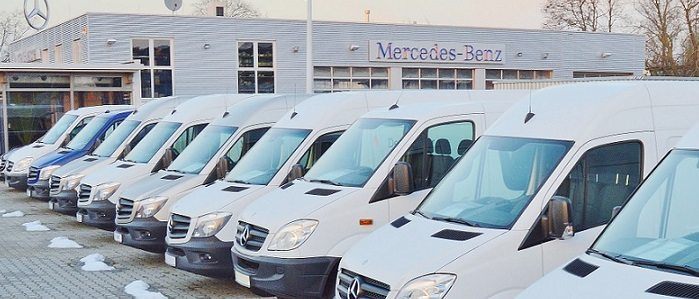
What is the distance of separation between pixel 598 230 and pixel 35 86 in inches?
920

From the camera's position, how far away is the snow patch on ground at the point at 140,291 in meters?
9.99

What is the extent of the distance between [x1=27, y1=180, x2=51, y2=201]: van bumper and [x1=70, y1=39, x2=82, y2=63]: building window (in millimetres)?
16741

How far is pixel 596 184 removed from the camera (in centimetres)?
666

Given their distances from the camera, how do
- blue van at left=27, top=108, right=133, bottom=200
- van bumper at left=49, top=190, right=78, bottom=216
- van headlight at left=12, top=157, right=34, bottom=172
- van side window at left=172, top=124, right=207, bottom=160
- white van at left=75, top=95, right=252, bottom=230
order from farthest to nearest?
van headlight at left=12, top=157, right=34, bottom=172 < blue van at left=27, top=108, right=133, bottom=200 < van bumper at left=49, top=190, right=78, bottom=216 < van side window at left=172, top=124, right=207, bottom=160 < white van at left=75, top=95, right=252, bottom=230

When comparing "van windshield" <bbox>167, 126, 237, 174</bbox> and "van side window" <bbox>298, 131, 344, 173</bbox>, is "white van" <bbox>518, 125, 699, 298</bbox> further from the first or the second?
"van windshield" <bbox>167, 126, 237, 174</bbox>

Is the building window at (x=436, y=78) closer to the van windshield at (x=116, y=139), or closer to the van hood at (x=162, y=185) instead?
the van windshield at (x=116, y=139)

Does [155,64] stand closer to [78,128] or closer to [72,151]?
[78,128]

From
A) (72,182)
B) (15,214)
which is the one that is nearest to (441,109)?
(72,182)

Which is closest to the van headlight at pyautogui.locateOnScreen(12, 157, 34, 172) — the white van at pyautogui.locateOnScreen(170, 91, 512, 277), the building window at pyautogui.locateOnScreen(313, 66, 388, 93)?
the white van at pyautogui.locateOnScreen(170, 91, 512, 277)

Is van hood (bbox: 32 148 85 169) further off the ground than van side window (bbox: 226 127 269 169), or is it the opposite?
van side window (bbox: 226 127 269 169)

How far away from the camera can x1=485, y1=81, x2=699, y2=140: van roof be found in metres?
6.72

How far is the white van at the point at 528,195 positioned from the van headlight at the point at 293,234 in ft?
4.48

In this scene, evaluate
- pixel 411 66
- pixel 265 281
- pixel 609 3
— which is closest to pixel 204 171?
pixel 265 281

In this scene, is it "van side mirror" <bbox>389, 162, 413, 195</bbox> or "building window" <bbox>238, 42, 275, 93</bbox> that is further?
"building window" <bbox>238, 42, 275, 93</bbox>
